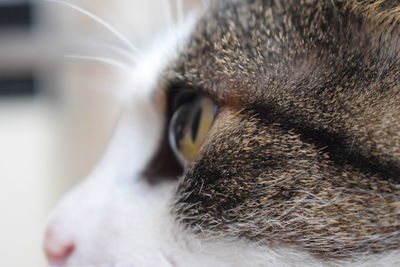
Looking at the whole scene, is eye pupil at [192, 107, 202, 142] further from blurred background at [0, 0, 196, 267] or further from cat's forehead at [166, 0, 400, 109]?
blurred background at [0, 0, 196, 267]

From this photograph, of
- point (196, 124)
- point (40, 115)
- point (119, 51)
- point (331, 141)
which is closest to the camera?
point (331, 141)

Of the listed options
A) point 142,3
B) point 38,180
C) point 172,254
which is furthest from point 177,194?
point 38,180

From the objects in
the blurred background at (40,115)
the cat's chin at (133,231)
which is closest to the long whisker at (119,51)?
the cat's chin at (133,231)

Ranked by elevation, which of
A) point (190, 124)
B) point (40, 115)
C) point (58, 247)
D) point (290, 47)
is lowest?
point (40, 115)

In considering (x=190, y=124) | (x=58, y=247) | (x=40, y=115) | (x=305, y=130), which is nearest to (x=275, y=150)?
(x=305, y=130)

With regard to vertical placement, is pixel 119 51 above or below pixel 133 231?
above

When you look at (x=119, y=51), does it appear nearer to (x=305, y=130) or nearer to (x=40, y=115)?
(x=305, y=130)

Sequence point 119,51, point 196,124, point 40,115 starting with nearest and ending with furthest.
A: point 196,124 < point 119,51 < point 40,115

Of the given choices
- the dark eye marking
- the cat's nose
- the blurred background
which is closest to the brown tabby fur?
the dark eye marking
